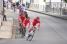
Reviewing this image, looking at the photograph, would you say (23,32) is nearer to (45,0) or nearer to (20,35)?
(20,35)

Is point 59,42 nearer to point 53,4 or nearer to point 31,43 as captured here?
point 31,43

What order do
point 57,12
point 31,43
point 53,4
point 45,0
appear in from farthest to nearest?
1. point 45,0
2. point 53,4
3. point 57,12
4. point 31,43

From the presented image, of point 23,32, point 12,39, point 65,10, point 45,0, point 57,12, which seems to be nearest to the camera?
point 12,39

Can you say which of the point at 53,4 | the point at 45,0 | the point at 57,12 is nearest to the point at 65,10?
the point at 57,12

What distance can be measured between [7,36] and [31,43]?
2782 millimetres

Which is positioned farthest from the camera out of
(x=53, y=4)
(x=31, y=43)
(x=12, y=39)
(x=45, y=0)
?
(x=45, y=0)

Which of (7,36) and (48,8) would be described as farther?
(48,8)

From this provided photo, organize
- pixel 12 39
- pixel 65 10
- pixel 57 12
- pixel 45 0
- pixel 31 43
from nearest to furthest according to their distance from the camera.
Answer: pixel 31 43, pixel 12 39, pixel 65 10, pixel 57 12, pixel 45 0

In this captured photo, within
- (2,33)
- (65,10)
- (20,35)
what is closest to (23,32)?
(20,35)

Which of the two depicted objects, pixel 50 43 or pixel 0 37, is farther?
pixel 0 37

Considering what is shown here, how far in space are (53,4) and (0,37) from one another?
132 ft

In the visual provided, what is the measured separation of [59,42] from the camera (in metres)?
15.5

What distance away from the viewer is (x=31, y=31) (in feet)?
51.1

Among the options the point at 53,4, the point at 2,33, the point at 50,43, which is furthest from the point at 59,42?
the point at 53,4
